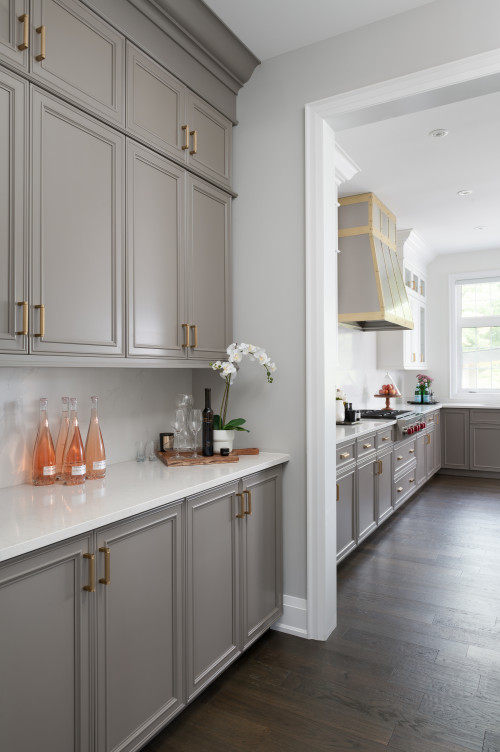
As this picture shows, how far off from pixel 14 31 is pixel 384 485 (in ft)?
12.4

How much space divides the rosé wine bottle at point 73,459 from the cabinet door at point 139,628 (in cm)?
36

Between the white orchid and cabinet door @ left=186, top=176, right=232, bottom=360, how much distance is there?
10 centimetres

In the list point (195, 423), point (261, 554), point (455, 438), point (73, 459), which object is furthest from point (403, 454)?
point (73, 459)

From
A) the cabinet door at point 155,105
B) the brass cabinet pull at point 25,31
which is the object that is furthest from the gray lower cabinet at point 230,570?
the brass cabinet pull at point 25,31

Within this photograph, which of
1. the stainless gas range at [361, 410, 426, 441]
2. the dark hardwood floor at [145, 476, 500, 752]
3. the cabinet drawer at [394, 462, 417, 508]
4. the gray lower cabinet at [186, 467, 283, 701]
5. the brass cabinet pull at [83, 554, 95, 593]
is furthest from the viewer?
the cabinet drawer at [394, 462, 417, 508]

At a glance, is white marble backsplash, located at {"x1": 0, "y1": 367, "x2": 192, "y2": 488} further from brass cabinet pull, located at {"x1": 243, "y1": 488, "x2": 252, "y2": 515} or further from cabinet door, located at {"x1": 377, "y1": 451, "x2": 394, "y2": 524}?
cabinet door, located at {"x1": 377, "y1": 451, "x2": 394, "y2": 524}

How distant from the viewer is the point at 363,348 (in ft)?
18.6

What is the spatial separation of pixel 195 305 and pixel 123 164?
2.24 ft

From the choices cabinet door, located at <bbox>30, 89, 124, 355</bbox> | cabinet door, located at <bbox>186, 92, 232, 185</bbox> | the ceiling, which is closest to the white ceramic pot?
cabinet door, located at <bbox>30, 89, 124, 355</bbox>

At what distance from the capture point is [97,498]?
173 centimetres

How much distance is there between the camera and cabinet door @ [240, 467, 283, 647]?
7.47ft

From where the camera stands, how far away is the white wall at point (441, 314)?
7023mm

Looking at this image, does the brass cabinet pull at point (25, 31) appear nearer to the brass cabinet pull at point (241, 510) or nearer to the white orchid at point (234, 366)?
the white orchid at point (234, 366)

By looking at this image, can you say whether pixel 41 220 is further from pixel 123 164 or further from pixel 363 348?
pixel 363 348
